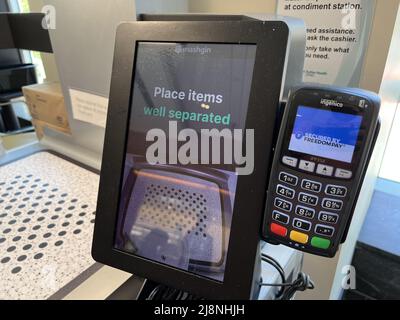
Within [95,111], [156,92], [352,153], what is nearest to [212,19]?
[156,92]

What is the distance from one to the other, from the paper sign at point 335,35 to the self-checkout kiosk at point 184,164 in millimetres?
274

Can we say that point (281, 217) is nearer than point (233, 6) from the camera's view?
Yes

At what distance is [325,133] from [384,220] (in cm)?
100

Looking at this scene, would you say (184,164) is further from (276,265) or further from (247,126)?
(276,265)

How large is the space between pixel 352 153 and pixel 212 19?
0.26m

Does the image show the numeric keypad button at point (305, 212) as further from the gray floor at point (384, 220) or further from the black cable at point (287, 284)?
the gray floor at point (384, 220)

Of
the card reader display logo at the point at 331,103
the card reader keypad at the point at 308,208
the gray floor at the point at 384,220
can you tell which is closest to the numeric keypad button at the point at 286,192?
the card reader keypad at the point at 308,208

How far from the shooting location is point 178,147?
0.42m

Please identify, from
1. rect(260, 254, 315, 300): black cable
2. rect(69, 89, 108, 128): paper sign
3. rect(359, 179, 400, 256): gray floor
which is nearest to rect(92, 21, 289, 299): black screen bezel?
rect(260, 254, 315, 300): black cable

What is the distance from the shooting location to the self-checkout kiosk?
0.36 m

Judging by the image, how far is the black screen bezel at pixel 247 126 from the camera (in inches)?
13.7

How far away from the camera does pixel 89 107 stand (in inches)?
28.7

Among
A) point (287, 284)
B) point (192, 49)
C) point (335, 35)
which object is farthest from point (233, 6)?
point (287, 284)
